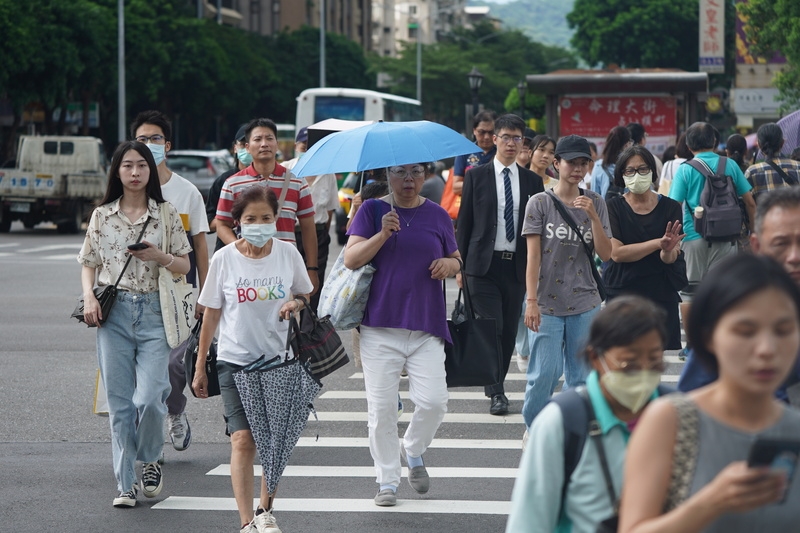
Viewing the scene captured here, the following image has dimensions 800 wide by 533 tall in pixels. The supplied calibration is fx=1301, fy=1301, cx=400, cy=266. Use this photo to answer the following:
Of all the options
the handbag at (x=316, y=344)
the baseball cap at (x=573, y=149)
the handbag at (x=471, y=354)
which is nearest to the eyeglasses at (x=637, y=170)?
the baseball cap at (x=573, y=149)

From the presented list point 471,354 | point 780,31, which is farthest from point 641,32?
point 471,354

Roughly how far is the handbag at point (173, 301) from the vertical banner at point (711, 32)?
41.0m

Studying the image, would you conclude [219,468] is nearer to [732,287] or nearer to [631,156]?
[631,156]

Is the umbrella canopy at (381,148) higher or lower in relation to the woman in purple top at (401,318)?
higher

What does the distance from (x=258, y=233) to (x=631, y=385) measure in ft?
10.4

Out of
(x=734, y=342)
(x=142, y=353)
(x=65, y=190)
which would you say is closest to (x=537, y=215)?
(x=142, y=353)

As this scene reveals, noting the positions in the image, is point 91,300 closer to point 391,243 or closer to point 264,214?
point 264,214

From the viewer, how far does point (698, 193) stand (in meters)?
9.50

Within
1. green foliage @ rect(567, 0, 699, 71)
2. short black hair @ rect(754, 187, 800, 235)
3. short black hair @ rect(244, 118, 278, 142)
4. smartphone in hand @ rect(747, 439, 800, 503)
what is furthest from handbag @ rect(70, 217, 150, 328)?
green foliage @ rect(567, 0, 699, 71)

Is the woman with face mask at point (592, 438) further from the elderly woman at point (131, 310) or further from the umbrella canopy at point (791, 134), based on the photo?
the umbrella canopy at point (791, 134)

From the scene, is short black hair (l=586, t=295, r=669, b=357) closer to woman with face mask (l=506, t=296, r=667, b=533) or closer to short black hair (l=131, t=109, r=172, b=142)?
woman with face mask (l=506, t=296, r=667, b=533)

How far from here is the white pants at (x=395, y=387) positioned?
6406 millimetres

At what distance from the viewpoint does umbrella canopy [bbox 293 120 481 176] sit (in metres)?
6.46

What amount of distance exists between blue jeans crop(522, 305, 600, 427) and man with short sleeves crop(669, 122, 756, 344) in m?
2.24
